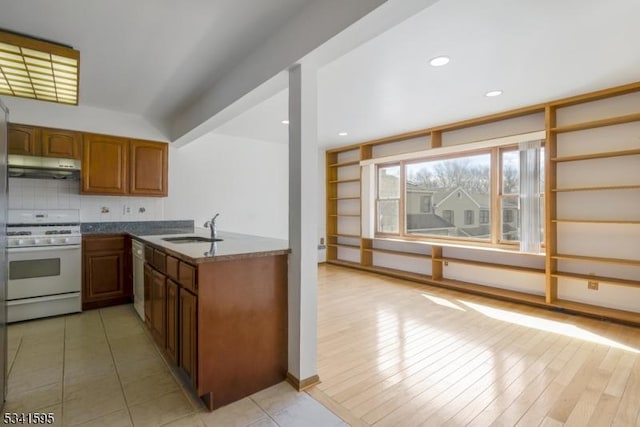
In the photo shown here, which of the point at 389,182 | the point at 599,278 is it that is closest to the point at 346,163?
the point at 389,182

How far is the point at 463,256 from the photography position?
4.77 meters

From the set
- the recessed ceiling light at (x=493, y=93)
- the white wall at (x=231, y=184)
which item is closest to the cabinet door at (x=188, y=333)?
the white wall at (x=231, y=184)

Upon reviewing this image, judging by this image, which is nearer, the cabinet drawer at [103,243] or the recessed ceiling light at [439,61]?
the recessed ceiling light at [439,61]

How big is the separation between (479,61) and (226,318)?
2867 mm

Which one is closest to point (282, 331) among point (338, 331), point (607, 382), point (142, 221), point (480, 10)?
point (338, 331)

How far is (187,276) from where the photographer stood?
6.61ft

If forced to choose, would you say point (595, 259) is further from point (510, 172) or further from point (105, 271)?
point (105, 271)

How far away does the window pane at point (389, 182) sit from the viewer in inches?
229

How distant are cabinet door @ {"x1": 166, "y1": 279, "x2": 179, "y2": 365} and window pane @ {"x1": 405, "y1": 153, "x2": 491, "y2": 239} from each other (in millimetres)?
4196

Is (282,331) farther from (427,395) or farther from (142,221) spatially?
(142,221)

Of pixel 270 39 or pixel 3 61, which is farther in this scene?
pixel 3 61

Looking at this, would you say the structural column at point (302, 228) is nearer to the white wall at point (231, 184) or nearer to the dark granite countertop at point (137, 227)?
the dark granite countertop at point (137, 227)

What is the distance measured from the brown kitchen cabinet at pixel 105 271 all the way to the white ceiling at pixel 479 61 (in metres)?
2.35

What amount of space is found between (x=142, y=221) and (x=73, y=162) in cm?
110
